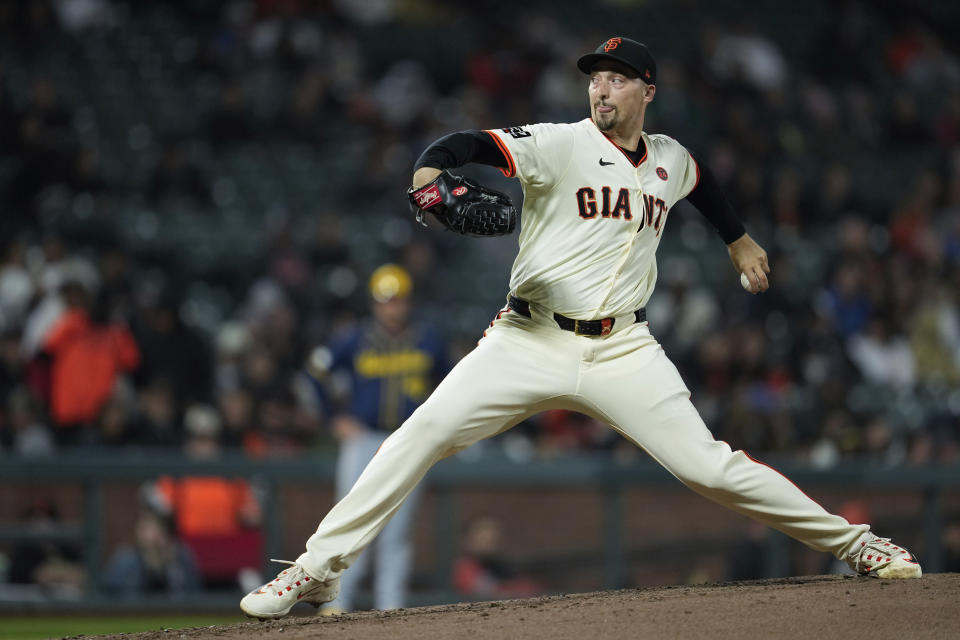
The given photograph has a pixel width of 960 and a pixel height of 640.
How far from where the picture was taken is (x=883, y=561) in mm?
4766

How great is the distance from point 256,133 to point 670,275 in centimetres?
377

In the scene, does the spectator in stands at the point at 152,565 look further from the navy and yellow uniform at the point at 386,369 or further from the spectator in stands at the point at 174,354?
the navy and yellow uniform at the point at 386,369

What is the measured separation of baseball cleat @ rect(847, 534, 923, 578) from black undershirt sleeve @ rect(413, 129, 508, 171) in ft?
6.55

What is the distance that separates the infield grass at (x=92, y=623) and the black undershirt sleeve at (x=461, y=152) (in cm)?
405

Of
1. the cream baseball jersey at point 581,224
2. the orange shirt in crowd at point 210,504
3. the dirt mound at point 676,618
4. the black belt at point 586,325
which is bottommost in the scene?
the orange shirt in crowd at point 210,504

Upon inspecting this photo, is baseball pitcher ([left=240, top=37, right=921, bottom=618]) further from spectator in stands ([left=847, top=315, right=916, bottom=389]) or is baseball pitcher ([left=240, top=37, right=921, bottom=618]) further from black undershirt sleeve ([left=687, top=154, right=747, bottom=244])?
spectator in stands ([left=847, top=315, right=916, bottom=389])

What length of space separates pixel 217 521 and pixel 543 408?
157 inches

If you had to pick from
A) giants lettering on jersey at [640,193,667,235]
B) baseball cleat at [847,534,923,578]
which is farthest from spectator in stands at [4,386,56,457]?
baseball cleat at [847,534,923,578]

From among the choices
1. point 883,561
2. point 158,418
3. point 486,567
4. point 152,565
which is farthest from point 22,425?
point 883,561

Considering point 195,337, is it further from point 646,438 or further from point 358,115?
point 646,438

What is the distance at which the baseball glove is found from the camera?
3.97 metres

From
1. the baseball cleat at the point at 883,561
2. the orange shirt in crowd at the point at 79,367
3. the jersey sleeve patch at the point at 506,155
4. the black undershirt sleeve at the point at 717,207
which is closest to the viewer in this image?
the jersey sleeve patch at the point at 506,155

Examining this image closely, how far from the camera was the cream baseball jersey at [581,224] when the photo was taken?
4.41 metres

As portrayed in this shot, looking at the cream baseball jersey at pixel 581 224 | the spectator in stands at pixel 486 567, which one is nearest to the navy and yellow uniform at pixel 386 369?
the spectator in stands at pixel 486 567
